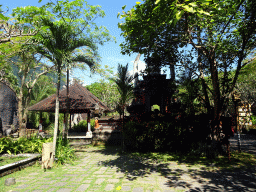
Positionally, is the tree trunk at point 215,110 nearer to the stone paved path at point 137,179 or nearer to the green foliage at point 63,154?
the stone paved path at point 137,179

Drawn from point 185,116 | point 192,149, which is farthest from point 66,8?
point 192,149

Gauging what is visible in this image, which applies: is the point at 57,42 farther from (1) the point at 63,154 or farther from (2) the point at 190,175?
(2) the point at 190,175

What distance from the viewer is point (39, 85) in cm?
3059

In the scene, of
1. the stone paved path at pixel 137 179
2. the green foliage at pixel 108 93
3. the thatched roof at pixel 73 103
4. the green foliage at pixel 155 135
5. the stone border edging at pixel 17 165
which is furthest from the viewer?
the green foliage at pixel 108 93

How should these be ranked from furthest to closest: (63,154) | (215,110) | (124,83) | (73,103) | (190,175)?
(73,103), (124,83), (215,110), (63,154), (190,175)

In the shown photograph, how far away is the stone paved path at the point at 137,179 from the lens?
477 centimetres

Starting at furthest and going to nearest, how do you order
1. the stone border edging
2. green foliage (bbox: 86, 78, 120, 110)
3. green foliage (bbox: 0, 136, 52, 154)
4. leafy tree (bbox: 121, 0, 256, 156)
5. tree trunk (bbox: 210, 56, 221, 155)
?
green foliage (bbox: 86, 78, 120, 110) → green foliage (bbox: 0, 136, 52, 154) → tree trunk (bbox: 210, 56, 221, 155) → leafy tree (bbox: 121, 0, 256, 156) → the stone border edging

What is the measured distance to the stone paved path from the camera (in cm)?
477

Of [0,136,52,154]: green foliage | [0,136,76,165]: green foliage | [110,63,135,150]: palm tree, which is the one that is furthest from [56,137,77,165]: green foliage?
[110,63,135,150]: palm tree

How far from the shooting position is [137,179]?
5.45m

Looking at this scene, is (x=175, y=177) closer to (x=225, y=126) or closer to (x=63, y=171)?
(x=63, y=171)

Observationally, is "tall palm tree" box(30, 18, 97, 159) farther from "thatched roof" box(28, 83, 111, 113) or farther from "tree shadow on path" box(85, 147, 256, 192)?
"thatched roof" box(28, 83, 111, 113)

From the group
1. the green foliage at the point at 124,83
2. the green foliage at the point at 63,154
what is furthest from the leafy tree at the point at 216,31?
the green foliage at the point at 63,154

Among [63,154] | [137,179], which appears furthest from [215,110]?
[63,154]
